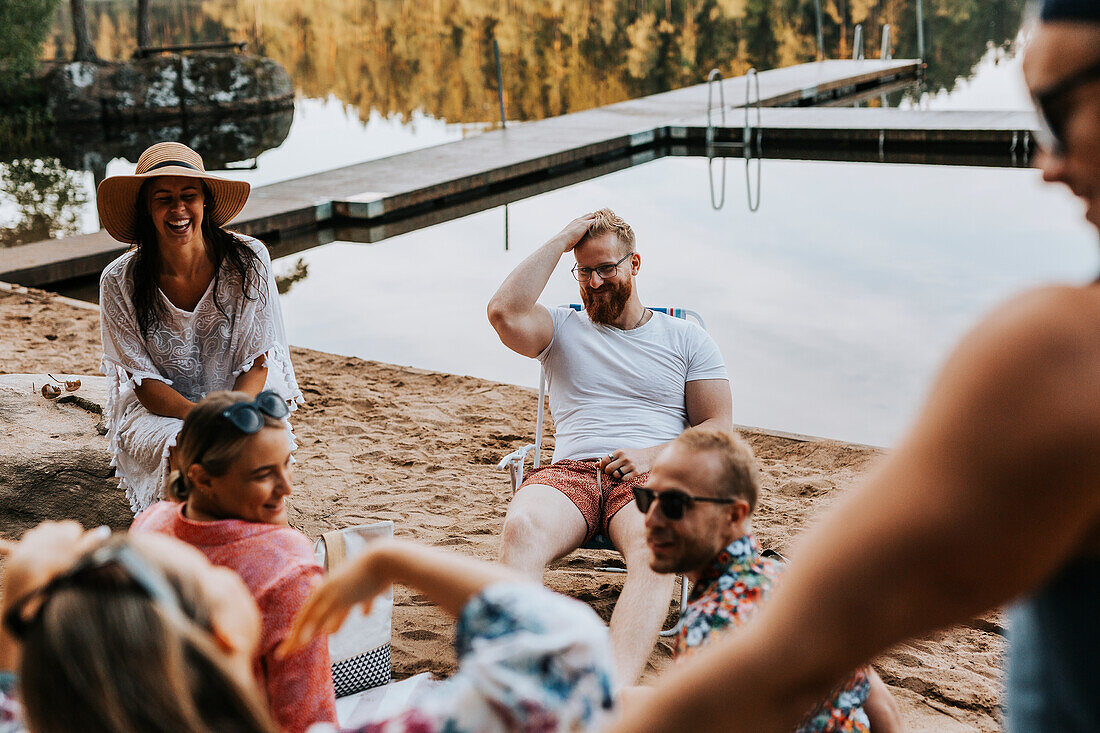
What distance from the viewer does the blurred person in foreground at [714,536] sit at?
1.79 metres

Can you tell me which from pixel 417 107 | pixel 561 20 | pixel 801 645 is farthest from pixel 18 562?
pixel 561 20

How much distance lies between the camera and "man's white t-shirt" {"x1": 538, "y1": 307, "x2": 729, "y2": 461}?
3.38 metres

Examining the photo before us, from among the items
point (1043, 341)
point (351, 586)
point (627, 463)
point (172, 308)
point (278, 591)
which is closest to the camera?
point (1043, 341)

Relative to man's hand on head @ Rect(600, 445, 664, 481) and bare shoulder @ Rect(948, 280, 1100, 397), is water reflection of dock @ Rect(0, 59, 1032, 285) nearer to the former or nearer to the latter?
man's hand on head @ Rect(600, 445, 664, 481)

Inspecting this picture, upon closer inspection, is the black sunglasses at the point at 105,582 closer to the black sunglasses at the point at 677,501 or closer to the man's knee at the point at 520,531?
the black sunglasses at the point at 677,501

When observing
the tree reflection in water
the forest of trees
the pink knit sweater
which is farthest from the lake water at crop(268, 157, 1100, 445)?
the forest of trees

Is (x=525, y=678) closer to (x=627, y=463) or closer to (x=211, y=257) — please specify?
(x=627, y=463)

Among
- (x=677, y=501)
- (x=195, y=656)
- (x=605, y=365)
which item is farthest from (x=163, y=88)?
(x=195, y=656)

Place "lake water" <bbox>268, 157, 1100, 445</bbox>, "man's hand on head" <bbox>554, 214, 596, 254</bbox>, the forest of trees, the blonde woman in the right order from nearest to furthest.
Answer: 1. the blonde woman
2. "man's hand on head" <bbox>554, 214, 596, 254</bbox>
3. "lake water" <bbox>268, 157, 1100, 445</bbox>
4. the forest of trees

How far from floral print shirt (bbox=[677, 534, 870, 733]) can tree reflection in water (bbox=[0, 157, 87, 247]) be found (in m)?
9.48

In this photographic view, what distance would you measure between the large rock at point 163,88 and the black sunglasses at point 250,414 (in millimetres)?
18300

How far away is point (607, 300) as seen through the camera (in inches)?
138

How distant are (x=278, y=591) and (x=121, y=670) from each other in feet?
3.05

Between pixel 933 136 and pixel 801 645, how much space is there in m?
12.5
